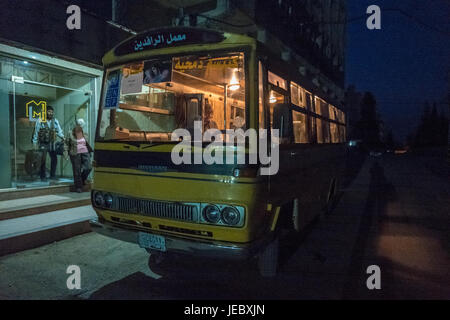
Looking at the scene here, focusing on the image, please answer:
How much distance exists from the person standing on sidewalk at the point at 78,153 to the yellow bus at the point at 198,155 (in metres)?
3.89

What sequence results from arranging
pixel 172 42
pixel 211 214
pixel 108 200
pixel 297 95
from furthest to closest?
pixel 297 95, pixel 108 200, pixel 172 42, pixel 211 214

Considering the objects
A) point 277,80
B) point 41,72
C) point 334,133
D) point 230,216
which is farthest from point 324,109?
point 41,72

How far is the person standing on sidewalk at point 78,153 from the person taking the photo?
8.23 meters

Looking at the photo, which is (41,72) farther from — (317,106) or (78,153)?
(317,106)

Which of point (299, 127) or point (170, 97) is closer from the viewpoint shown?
point (299, 127)

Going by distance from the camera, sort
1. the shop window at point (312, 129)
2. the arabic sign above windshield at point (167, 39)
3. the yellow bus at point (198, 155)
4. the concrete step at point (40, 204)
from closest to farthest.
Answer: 1. the yellow bus at point (198, 155)
2. the arabic sign above windshield at point (167, 39)
3. the shop window at point (312, 129)
4. the concrete step at point (40, 204)

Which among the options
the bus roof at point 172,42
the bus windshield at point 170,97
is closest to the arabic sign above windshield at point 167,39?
the bus roof at point 172,42

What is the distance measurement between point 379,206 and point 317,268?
5.71 meters

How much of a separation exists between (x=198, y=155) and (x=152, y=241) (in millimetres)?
1115

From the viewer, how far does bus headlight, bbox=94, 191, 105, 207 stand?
4.35 m

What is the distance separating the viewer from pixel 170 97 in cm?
543

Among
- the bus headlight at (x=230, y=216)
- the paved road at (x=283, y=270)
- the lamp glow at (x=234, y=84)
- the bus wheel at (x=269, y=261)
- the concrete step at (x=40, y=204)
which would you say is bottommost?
the paved road at (x=283, y=270)

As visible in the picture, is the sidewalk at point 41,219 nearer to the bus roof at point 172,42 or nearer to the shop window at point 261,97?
the bus roof at point 172,42

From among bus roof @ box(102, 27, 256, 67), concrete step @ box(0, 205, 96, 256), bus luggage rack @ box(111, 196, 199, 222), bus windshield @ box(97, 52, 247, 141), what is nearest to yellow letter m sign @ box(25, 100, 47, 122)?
concrete step @ box(0, 205, 96, 256)
